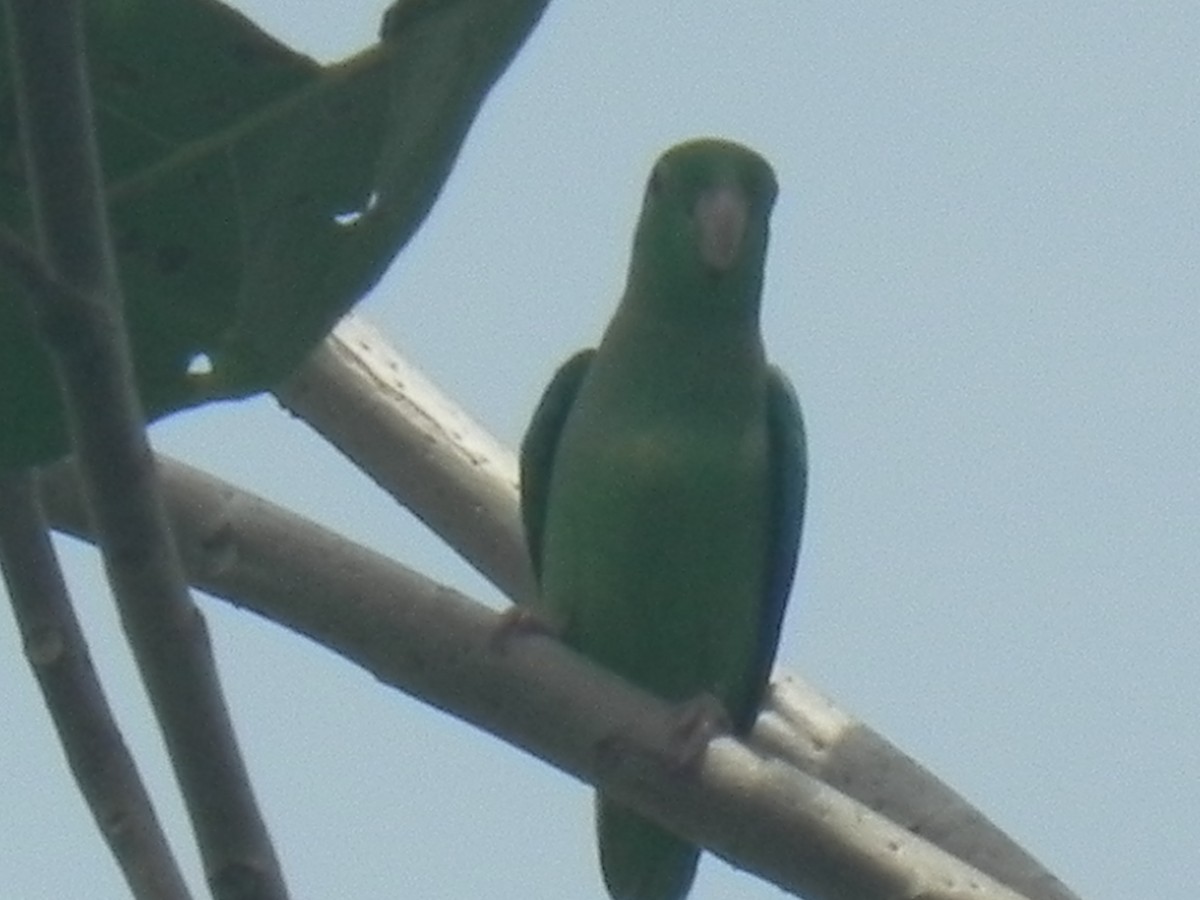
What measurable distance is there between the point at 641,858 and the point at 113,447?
2.85 metres

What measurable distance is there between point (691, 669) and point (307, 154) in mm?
2796

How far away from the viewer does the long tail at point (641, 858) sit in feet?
11.8

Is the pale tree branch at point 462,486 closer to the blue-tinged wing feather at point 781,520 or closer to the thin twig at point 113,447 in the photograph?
the blue-tinged wing feather at point 781,520

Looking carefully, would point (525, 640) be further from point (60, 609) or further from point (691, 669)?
point (691, 669)

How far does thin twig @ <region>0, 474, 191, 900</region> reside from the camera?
3.94 ft

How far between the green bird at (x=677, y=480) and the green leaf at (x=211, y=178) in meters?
2.57

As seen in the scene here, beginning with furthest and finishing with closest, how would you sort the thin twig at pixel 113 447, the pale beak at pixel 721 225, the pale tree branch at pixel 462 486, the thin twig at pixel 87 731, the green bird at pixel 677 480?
the pale beak at pixel 721 225
the green bird at pixel 677 480
the pale tree branch at pixel 462 486
the thin twig at pixel 87 731
the thin twig at pixel 113 447

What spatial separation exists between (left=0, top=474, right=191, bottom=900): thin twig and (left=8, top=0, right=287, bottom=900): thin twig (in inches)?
6.4

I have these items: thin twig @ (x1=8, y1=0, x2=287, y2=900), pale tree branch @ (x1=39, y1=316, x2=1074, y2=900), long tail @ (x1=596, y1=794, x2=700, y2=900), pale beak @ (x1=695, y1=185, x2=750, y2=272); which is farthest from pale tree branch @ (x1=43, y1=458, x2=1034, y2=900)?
pale beak @ (x1=695, y1=185, x2=750, y2=272)

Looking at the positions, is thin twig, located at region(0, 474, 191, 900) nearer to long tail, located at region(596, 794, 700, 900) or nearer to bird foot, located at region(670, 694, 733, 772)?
bird foot, located at region(670, 694, 733, 772)

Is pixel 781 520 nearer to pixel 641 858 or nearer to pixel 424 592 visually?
pixel 641 858

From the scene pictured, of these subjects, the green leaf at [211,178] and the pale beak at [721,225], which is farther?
the pale beak at [721,225]

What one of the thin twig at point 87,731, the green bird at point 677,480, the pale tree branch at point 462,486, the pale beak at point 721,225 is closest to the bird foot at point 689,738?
the thin twig at point 87,731

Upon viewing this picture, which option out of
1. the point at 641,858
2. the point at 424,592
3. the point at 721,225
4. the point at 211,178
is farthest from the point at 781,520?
Answer: the point at 211,178
